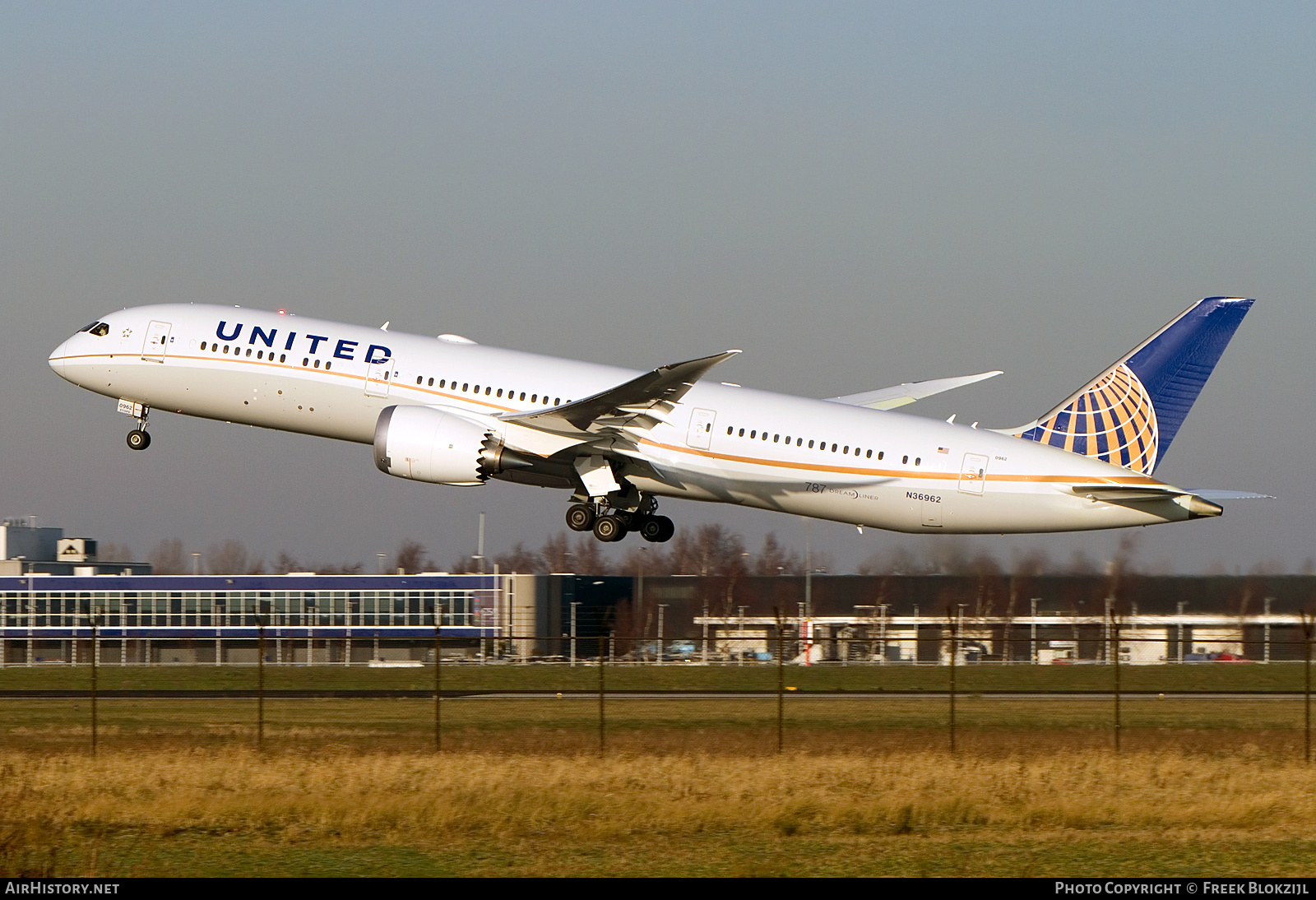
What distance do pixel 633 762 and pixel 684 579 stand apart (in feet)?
165

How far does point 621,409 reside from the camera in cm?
3747

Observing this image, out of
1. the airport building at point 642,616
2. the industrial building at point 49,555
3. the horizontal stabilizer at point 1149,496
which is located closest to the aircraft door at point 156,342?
the airport building at point 642,616

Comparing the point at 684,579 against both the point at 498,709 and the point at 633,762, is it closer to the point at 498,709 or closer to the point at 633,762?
the point at 498,709

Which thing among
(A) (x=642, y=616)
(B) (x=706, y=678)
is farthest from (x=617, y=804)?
(A) (x=642, y=616)

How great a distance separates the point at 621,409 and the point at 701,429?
207 centimetres

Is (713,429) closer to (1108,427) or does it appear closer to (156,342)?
(1108,427)

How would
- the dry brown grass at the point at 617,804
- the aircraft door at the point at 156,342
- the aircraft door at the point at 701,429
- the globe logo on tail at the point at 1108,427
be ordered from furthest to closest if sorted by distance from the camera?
1. the aircraft door at the point at 156,342
2. the globe logo on tail at the point at 1108,427
3. the aircraft door at the point at 701,429
4. the dry brown grass at the point at 617,804

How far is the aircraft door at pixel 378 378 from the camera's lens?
126 feet

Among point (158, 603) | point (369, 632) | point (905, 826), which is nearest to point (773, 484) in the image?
point (905, 826)

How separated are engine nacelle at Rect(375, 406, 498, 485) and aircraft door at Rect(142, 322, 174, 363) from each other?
677 cm

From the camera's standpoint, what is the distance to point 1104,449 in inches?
1534

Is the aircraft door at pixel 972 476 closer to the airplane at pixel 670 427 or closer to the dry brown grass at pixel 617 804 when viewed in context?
the airplane at pixel 670 427

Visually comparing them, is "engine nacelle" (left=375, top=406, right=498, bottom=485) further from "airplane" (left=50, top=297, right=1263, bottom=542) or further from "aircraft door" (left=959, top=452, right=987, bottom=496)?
"aircraft door" (left=959, top=452, right=987, bottom=496)

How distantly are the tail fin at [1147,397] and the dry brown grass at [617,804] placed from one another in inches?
493
